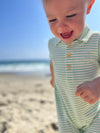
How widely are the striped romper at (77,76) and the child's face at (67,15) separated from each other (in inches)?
4.9

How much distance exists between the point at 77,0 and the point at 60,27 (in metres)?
0.18

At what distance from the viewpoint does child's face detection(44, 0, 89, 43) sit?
3.24 ft

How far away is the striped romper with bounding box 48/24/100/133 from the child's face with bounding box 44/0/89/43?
0.12 meters

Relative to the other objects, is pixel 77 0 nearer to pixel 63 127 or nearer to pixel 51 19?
pixel 51 19

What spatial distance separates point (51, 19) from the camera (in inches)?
41.9

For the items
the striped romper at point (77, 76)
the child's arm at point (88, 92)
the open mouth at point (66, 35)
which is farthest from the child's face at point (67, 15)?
the child's arm at point (88, 92)

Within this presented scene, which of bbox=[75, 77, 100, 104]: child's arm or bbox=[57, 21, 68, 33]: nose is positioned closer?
bbox=[75, 77, 100, 104]: child's arm

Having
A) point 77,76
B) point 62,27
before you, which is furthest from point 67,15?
point 77,76

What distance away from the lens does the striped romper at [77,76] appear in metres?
1.14

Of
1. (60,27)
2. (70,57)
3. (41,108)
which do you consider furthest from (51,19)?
(41,108)

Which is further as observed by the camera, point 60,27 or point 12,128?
point 12,128

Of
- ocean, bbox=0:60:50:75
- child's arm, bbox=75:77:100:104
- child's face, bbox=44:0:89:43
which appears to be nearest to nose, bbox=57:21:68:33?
child's face, bbox=44:0:89:43

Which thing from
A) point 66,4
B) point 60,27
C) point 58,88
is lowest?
point 58,88

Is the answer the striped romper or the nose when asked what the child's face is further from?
the striped romper
